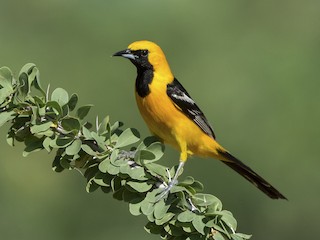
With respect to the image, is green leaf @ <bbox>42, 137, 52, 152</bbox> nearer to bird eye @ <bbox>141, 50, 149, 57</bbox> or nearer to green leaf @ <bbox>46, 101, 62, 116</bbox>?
green leaf @ <bbox>46, 101, 62, 116</bbox>

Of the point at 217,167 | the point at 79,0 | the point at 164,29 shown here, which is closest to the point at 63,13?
the point at 79,0

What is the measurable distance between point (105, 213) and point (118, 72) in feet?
5.02

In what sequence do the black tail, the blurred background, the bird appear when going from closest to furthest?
the black tail < the bird < the blurred background

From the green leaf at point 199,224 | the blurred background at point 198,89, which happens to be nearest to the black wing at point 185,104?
the blurred background at point 198,89

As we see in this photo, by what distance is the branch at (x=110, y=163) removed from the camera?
6.36 ft

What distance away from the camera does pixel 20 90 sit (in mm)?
1980

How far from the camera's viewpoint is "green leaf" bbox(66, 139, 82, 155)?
195cm

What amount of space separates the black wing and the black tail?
144mm

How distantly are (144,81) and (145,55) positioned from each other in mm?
108

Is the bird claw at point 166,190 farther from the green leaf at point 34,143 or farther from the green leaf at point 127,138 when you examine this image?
the green leaf at point 34,143

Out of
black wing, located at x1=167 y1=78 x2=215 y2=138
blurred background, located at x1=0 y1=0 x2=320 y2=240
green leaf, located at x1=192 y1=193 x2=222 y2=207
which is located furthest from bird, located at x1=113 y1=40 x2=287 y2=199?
green leaf, located at x1=192 y1=193 x2=222 y2=207

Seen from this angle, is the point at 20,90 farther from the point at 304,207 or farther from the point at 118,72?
the point at 118,72

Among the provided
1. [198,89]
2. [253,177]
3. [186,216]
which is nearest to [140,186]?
[186,216]

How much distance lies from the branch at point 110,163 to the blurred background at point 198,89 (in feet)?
7.11
